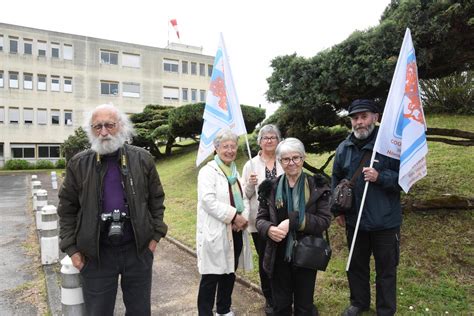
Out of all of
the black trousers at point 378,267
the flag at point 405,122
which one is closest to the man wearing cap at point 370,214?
the black trousers at point 378,267

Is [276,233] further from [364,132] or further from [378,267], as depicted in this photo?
[364,132]

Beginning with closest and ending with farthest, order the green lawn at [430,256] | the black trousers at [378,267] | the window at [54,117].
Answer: the black trousers at [378,267] < the green lawn at [430,256] < the window at [54,117]

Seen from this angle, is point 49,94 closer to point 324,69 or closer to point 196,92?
point 196,92

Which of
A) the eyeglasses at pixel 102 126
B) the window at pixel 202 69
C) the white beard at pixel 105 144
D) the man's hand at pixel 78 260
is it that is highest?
the window at pixel 202 69

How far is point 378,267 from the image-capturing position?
3418 mm

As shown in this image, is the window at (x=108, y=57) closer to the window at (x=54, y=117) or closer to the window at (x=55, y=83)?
the window at (x=55, y=83)

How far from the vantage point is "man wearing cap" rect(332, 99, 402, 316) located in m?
3.32

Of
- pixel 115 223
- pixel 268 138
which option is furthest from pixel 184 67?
pixel 115 223

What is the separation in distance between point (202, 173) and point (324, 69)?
6.77ft

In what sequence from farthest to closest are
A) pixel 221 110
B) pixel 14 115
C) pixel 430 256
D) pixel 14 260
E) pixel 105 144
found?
pixel 14 115 → pixel 14 260 → pixel 430 256 → pixel 221 110 → pixel 105 144

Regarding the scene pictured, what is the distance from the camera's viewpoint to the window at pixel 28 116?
34631 mm

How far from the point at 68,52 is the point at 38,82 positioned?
419 cm

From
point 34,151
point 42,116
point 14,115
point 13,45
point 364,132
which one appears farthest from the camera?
point 42,116

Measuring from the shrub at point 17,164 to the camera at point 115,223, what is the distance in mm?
35198
